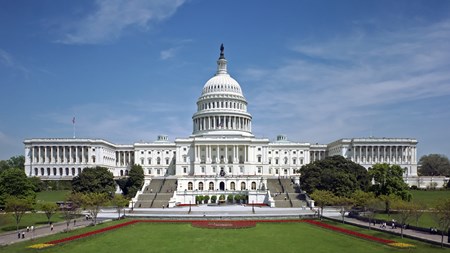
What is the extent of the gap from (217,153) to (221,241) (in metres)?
76.9

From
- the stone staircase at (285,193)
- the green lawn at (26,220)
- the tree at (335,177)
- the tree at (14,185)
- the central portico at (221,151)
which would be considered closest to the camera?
the green lawn at (26,220)

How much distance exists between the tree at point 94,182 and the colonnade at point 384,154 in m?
80.9

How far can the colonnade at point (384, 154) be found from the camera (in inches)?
5276

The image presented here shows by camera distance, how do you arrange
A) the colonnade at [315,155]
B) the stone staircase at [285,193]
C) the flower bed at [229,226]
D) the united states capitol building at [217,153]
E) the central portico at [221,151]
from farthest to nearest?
the colonnade at [315,155], the united states capitol building at [217,153], the central portico at [221,151], the stone staircase at [285,193], the flower bed at [229,226]

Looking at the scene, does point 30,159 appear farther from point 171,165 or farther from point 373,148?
point 373,148

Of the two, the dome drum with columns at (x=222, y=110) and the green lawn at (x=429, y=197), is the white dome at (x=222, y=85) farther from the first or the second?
the green lawn at (x=429, y=197)

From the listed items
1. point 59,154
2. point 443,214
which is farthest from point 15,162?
point 443,214

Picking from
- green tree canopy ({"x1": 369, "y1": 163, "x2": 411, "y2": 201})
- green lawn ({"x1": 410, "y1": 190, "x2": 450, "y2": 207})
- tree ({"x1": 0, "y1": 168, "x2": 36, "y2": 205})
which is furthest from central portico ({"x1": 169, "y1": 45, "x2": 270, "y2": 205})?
green lawn ({"x1": 410, "y1": 190, "x2": 450, "y2": 207})

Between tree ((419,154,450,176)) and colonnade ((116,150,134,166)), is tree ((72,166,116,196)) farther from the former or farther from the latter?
tree ((419,154,450,176))

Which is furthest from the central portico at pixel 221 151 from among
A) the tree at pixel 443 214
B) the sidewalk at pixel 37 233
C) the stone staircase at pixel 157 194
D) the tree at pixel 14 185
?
the tree at pixel 443 214

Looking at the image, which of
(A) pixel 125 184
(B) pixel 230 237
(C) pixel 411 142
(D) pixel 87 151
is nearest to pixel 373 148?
Answer: (C) pixel 411 142

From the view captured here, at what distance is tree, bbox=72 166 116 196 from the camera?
83875mm

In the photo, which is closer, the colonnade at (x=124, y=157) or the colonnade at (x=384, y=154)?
the colonnade at (x=384, y=154)

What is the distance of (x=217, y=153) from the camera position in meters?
117
